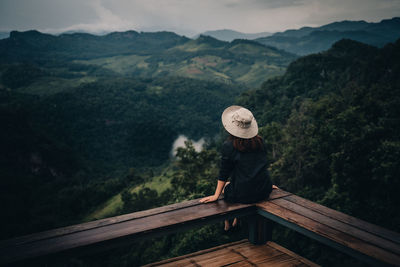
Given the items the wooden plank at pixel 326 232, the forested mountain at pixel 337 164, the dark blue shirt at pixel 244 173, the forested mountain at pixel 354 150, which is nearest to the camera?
the wooden plank at pixel 326 232

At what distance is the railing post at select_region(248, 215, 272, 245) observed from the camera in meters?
3.51

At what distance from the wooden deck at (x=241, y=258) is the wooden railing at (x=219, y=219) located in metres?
0.19

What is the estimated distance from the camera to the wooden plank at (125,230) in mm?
2432

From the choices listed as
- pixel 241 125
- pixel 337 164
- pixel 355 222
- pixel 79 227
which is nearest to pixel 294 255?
pixel 355 222

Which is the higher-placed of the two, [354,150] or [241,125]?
[241,125]

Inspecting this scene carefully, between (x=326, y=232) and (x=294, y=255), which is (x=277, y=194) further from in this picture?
(x=326, y=232)

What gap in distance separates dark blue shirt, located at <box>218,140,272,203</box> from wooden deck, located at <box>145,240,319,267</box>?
58 cm

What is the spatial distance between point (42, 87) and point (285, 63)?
142265 mm

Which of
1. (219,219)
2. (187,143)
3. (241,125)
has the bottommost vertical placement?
(187,143)

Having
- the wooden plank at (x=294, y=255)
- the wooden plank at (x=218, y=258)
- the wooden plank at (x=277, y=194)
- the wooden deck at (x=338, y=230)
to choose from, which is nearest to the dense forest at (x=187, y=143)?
the wooden plank at (x=277, y=194)

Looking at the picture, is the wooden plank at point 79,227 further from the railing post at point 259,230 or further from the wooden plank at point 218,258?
the railing post at point 259,230

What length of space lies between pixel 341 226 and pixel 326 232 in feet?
0.72

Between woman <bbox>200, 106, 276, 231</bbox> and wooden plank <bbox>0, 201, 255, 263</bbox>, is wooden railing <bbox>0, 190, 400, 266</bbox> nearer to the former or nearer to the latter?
wooden plank <bbox>0, 201, 255, 263</bbox>

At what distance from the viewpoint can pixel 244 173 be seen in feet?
11.7
